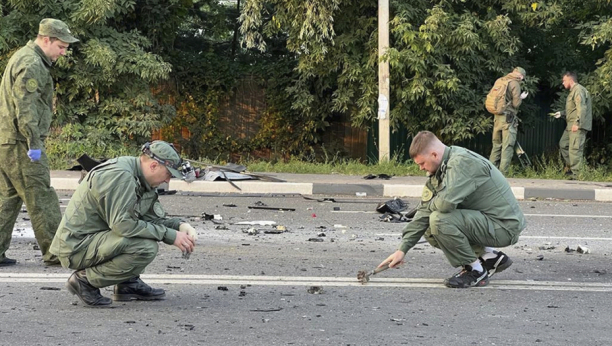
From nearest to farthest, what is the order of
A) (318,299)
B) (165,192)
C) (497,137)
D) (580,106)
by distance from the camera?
1. (318,299)
2. (165,192)
3. (580,106)
4. (497,137)

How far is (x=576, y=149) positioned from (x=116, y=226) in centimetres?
1191

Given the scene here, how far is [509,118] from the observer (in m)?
15.7

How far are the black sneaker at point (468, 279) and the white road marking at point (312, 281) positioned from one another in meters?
0.08

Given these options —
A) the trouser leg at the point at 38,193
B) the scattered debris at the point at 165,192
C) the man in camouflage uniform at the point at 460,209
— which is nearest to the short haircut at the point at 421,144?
the man in camouflage uniform at the point at 460,209

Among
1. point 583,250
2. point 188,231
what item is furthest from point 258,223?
point 188,231

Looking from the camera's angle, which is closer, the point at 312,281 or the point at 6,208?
the point at 312,281

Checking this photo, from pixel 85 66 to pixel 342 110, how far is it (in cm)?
516

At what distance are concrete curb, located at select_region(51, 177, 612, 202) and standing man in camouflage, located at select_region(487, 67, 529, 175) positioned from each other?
1.92 meters

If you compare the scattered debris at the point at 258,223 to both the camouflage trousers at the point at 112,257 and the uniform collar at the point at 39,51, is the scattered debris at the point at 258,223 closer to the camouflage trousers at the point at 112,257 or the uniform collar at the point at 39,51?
the uniform collar at the point at 39,51

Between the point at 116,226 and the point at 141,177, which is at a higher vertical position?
the point at 141,177

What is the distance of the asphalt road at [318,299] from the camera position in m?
5.33

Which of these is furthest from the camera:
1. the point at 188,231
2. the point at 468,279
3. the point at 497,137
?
the point at 497,137

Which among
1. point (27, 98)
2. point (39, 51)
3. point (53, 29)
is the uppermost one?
point (53, 29)

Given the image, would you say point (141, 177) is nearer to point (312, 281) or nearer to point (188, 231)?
point (188, 231)
